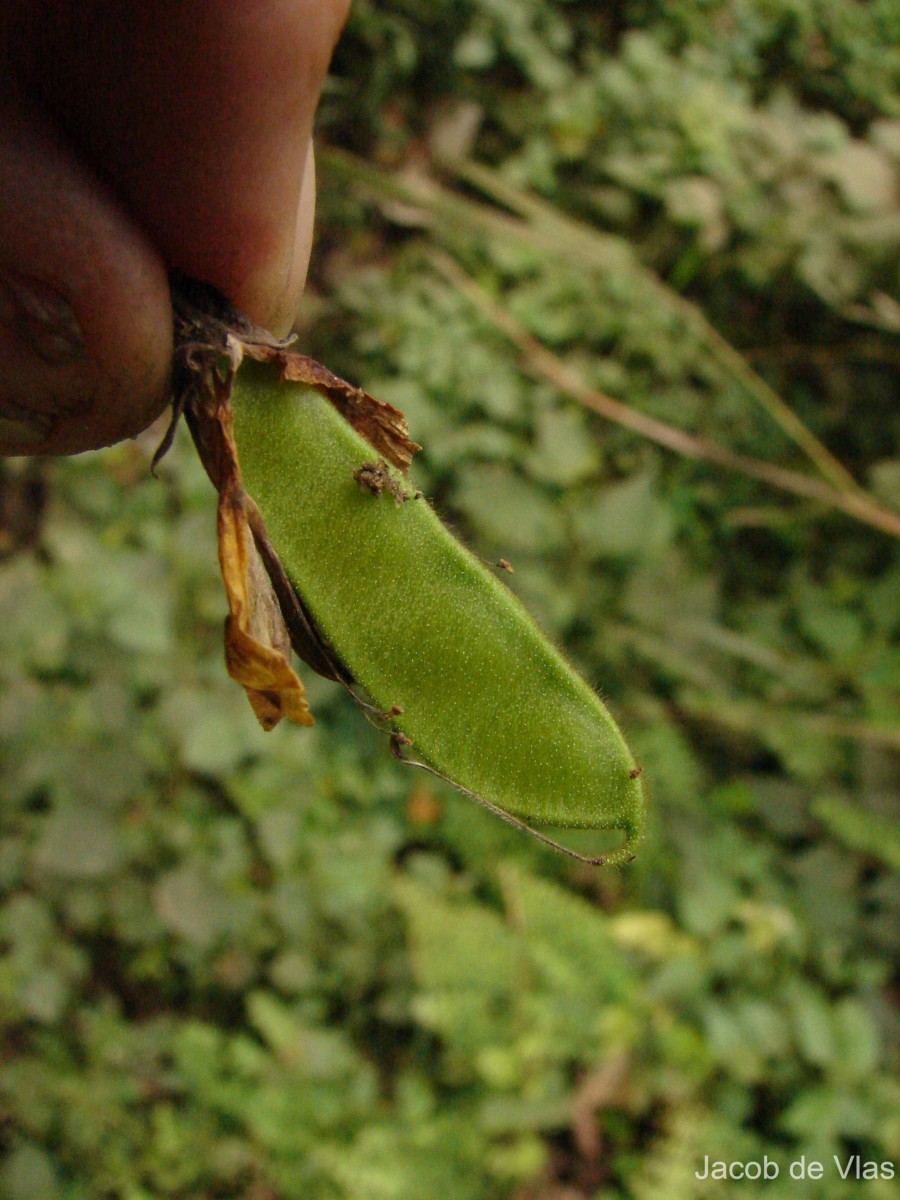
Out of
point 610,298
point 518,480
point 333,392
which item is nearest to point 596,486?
point 518,480

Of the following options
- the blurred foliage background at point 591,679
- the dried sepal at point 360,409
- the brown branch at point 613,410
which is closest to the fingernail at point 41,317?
the dried sepal at point 360,409

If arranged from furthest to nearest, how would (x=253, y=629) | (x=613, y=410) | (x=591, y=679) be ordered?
(x=613, y=410)
(x=591, y=679)
(x=253, y=629)

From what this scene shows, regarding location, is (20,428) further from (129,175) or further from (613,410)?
(613,410)

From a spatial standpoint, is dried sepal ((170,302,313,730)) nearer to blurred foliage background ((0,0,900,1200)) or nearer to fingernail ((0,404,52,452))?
fingernail ((0,404,52,452))

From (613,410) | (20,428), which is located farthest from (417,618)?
(613,410)

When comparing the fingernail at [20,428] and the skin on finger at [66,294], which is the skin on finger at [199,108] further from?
the fingernail at [20,428]

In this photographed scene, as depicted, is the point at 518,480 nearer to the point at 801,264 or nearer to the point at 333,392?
the point at 801,264

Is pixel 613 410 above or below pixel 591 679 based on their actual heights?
below
